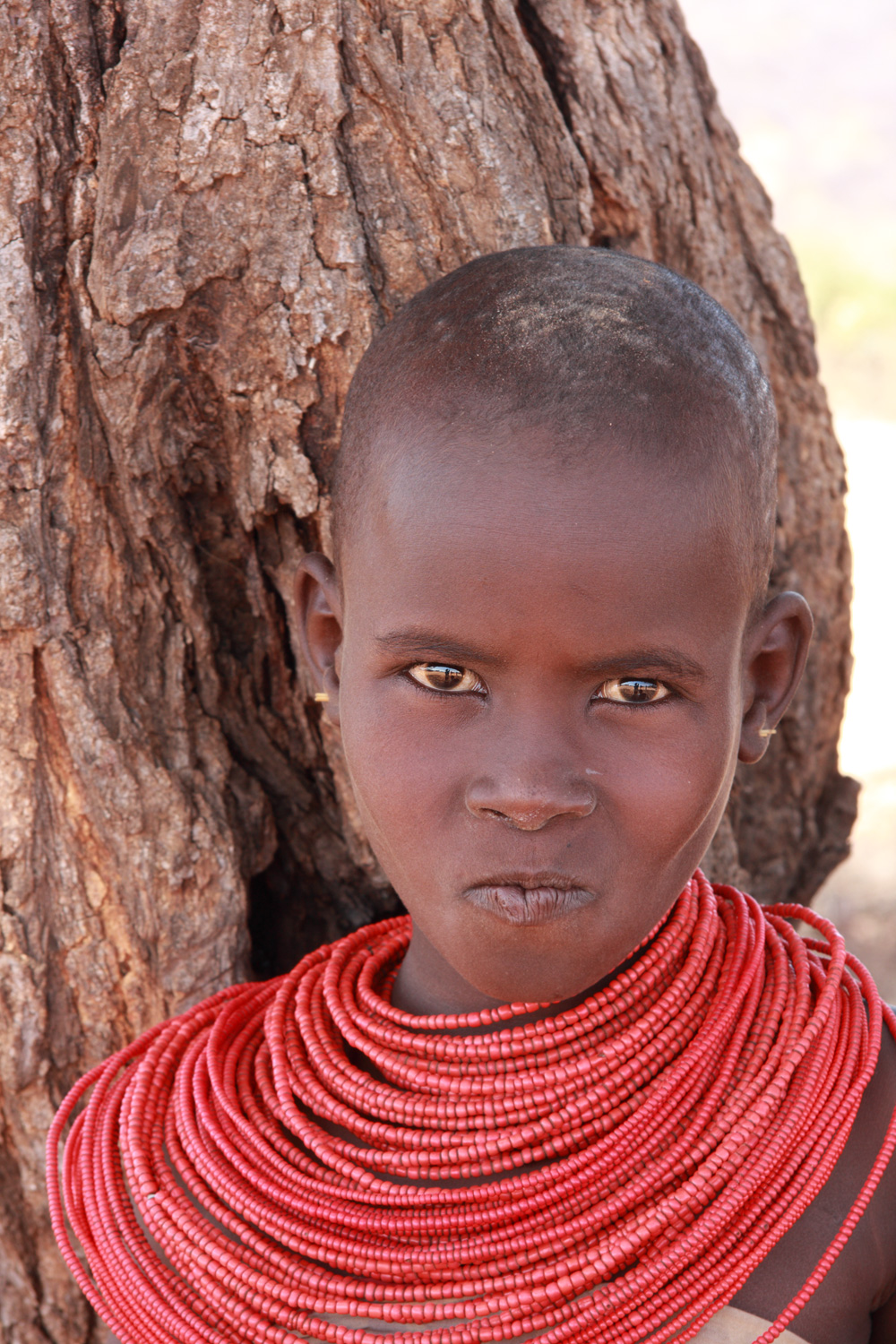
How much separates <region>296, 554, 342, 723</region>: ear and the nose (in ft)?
A: 1.61

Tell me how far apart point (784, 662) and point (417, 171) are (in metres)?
1.09

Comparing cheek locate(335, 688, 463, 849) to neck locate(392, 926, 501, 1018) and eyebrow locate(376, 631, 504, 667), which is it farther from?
neck locate(392, 926, 501, 1018)

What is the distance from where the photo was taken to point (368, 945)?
2.13 metres

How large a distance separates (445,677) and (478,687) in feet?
0.16

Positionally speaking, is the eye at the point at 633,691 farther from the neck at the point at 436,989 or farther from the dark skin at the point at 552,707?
the neck at the point at 436,989

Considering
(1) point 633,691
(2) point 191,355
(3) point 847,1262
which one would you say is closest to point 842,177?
(2) point 191,355

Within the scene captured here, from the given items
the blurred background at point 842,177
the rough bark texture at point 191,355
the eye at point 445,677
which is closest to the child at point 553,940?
the eye at point 445,677

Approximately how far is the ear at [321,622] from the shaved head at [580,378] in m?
0.17

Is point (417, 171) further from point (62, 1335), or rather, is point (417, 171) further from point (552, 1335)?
point (62, 1335)

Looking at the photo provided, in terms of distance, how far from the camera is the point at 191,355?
2.09m

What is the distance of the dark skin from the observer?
4.70ft

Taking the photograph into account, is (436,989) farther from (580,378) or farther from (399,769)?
(580,378)

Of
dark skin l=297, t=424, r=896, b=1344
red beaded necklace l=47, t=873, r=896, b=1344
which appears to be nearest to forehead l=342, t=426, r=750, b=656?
dark skin l=297, t=424, r=896, b=1344

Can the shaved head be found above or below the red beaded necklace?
above
